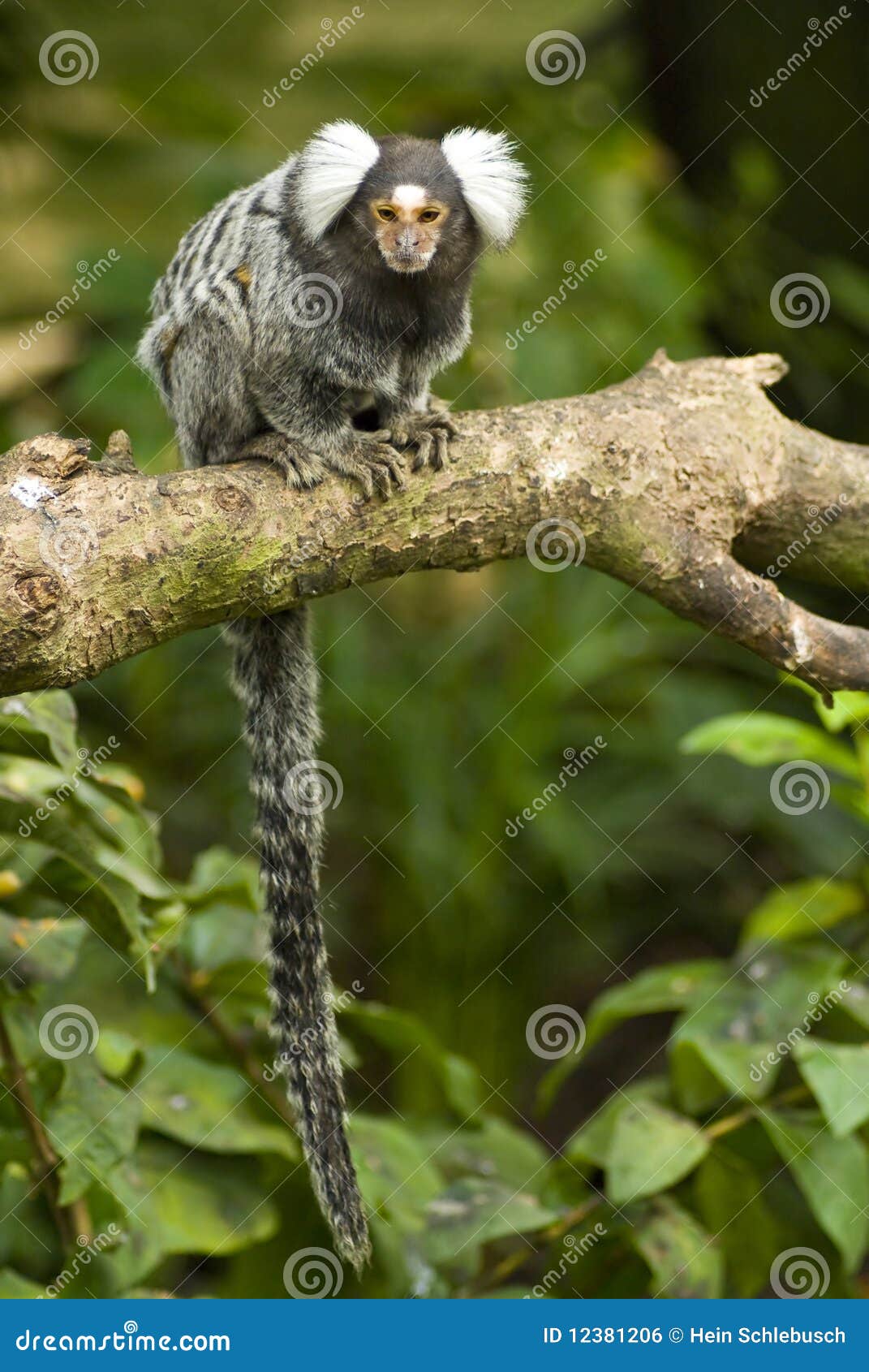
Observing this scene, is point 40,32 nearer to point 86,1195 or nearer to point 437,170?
point 437,170

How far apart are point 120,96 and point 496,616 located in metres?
2.40

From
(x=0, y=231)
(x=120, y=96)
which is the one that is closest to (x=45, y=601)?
(x=120, y=96)

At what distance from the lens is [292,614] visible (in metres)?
2.45

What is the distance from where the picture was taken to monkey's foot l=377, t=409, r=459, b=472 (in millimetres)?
2246
